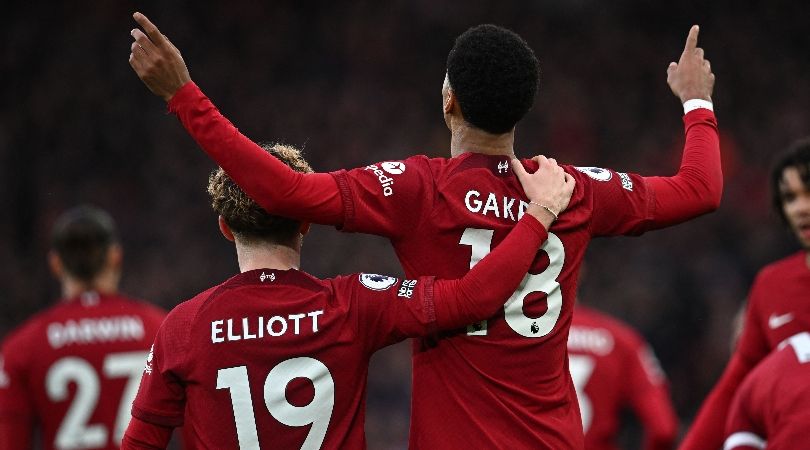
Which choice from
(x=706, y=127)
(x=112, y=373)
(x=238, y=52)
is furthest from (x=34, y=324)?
(x=238, y=52)

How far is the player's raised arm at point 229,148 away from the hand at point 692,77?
127 cm

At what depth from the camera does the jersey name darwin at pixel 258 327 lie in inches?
119

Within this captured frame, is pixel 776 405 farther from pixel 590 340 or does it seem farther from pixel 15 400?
pixel 15 400

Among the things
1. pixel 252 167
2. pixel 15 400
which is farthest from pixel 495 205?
pixel 15 400

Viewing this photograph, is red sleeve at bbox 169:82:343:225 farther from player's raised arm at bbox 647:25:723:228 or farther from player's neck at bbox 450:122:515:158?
player's raised arm at bbox 647:25:723:228

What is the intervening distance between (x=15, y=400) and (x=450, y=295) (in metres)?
2.71

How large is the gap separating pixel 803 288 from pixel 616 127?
961cm

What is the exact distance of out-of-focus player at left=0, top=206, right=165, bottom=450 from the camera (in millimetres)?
4945

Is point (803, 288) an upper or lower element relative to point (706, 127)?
lower

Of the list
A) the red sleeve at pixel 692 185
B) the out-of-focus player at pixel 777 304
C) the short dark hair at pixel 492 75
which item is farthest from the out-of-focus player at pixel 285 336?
the out-of-focus player at pixel 777 304

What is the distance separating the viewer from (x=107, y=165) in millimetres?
12758

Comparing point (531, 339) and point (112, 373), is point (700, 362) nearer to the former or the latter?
point (112, 373)

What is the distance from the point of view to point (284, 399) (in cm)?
304

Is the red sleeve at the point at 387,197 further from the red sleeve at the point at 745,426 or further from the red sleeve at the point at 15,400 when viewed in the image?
the red sleeve at the point at 15,400
